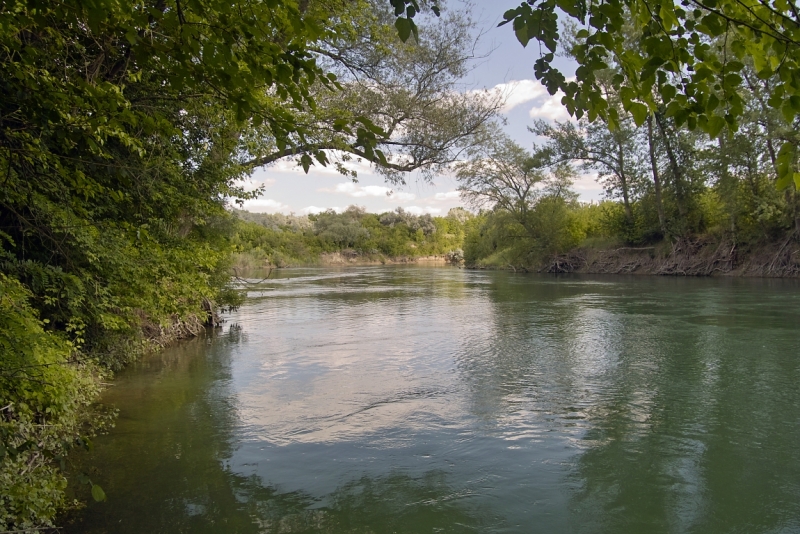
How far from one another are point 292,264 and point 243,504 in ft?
182

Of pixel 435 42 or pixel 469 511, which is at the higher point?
pixel 435 42

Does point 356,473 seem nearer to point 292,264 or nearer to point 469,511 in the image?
point 469,511

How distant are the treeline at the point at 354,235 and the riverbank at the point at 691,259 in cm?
2394

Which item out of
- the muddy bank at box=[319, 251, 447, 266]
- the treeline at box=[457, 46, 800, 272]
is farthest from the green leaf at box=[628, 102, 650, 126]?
the muddy bank at box=[319, 251, 447, 266]

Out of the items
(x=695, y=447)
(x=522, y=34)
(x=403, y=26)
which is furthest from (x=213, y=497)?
(x=695, y=447)

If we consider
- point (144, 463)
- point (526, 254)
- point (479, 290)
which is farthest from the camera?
point (526, 254)

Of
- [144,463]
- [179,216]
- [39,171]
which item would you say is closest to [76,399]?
[144,463]

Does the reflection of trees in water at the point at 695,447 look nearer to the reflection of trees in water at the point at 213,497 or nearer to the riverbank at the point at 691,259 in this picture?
the reflection of trees in water at the point at 213,497

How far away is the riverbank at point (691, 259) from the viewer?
86.0 feet

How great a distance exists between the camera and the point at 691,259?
100ft

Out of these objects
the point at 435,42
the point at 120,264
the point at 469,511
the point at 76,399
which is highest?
the point at 435,42

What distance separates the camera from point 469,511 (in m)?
4.50

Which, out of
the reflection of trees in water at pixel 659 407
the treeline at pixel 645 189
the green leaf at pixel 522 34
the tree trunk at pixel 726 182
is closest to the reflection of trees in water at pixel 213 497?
the reflection of trees in water at pixel 659 407

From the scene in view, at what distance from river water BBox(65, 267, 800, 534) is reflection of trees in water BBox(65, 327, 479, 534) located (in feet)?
0.07
